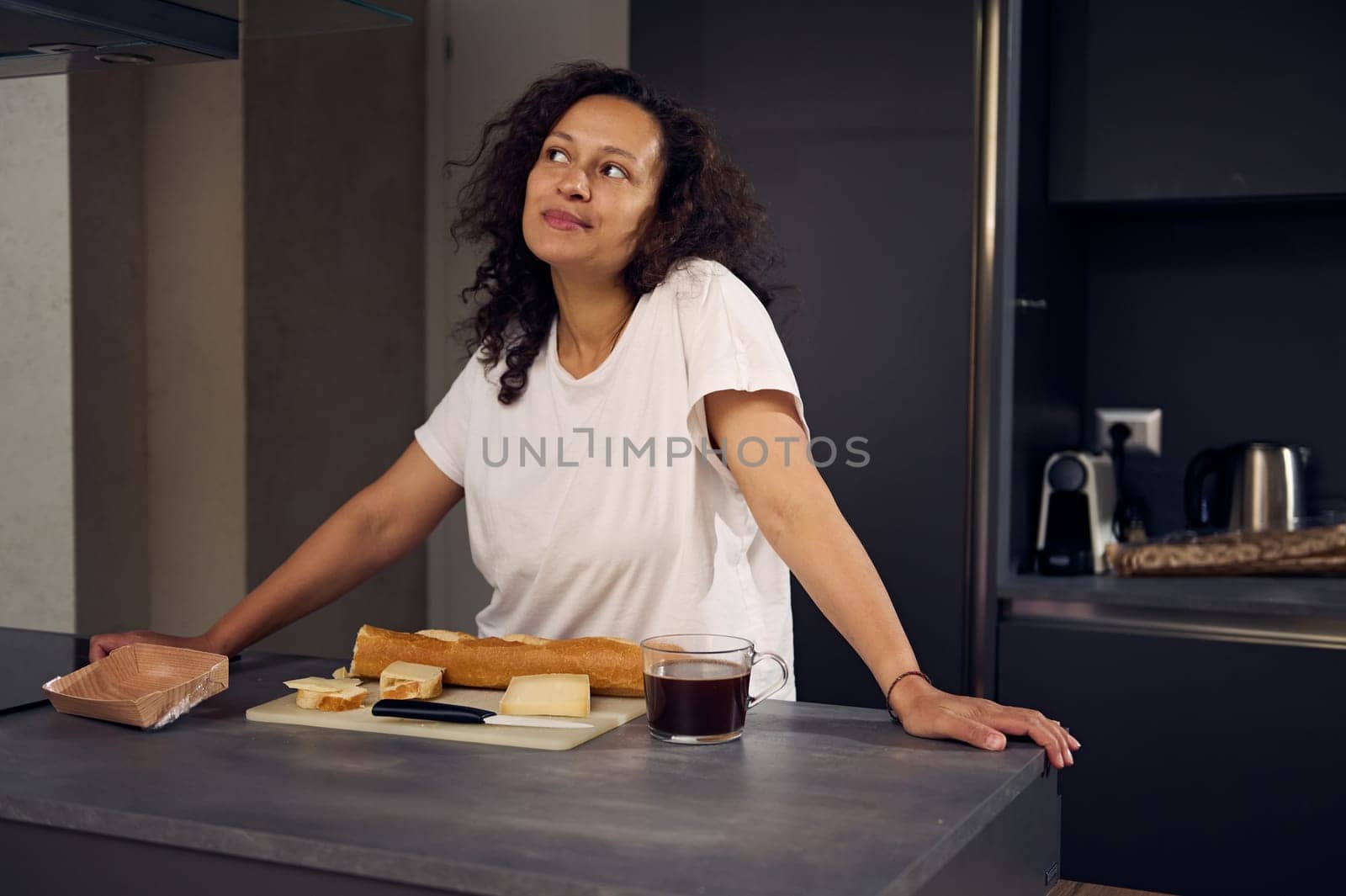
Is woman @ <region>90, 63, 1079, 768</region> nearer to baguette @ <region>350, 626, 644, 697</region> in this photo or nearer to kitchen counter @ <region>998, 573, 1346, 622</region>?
baguette @ <region>350, 626, 644, 697</region>

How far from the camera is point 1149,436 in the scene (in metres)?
2.89

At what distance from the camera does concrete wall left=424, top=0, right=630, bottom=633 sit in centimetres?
334

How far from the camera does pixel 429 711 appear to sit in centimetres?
118

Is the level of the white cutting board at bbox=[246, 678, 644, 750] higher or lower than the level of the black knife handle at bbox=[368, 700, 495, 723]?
lower

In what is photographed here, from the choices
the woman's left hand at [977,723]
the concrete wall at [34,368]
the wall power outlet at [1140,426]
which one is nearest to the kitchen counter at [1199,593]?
the wall power outlet at [1140,426]

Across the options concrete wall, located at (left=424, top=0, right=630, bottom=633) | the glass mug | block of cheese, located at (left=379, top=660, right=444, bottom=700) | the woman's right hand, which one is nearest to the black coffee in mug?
the glass mug

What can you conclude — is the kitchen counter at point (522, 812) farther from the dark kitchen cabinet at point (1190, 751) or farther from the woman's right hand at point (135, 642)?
the dark kitchen cabinet at point (1190, 751)

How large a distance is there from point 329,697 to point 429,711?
11 cm

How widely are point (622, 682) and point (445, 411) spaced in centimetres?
59

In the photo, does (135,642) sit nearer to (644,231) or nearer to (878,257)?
(644,231)

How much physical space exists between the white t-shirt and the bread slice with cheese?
0.43 meters

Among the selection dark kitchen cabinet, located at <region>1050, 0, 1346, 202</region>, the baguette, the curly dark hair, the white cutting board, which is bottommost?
the white cutting board

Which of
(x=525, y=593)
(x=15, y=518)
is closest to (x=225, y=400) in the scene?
(x=15, y=518)

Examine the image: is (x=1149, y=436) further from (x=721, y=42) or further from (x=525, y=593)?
(x=525, y=593)
